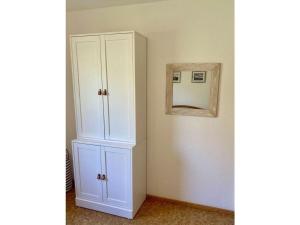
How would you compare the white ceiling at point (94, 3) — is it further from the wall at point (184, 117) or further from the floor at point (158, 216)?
the floor at point (158, 216)

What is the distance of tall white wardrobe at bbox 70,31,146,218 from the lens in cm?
241

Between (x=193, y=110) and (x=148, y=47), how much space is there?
882 mm

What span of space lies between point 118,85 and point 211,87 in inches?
39.2

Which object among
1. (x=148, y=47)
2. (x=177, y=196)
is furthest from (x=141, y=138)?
(x=148, y=47)

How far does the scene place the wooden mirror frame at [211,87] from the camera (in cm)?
241

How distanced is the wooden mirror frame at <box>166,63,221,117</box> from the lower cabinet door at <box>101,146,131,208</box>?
0.73 m

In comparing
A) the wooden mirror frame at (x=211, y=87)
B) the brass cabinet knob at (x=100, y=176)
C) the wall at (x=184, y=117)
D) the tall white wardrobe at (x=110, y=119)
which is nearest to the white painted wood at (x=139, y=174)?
the tall white wardrobe at (x=110, y=119)

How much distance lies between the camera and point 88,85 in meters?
2.56

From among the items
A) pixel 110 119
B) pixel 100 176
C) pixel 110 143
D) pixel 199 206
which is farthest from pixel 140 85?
pixel 199 206

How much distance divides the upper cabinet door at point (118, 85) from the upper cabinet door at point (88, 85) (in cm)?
8

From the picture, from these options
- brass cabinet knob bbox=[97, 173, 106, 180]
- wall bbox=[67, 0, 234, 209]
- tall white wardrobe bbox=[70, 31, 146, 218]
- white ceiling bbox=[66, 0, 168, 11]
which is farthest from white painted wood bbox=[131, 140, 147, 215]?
white ceiling bbox=[66, 0, 168, 11]

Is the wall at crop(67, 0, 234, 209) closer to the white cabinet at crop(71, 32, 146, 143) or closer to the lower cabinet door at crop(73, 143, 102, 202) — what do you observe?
the white cabinet at crop(71, 32, 146, 143)

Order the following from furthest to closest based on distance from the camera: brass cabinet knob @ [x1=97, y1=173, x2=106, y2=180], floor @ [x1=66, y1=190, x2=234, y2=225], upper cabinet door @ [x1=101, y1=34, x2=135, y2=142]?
1. brass cabinet knob @ [x1=97, y1=173, x2=106, y2=180]
2. floor @ [x1=66, y1=190, x2=234, y2=225]
3. upper cabinet door @ [x1=101, y1=34, x2=135, y2=142]
